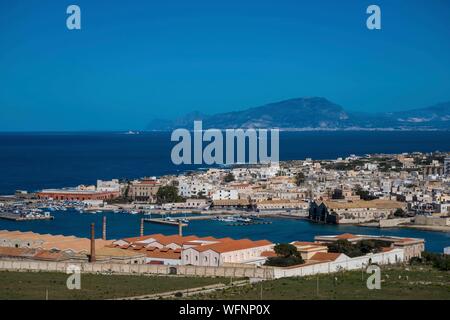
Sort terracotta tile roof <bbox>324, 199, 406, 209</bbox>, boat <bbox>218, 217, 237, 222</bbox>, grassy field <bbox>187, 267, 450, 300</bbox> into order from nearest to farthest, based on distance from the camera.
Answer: grassy field <bbox>187, 267, 450, 300</bbox>, boat <bbox>218, 217, 237, 222</bbox>, terracotta tile roof <bbox>324, 199, 406, 209</bbox>

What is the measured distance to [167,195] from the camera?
40219 mm

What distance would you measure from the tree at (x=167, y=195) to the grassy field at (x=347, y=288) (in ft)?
74.8

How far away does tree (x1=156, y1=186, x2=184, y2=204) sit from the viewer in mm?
39750

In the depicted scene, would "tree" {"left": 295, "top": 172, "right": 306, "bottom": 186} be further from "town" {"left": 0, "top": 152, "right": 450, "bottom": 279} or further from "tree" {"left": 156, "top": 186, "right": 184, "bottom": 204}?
"tree" {"left": 156, "top": 186, "right": 184, "bottom": 204}

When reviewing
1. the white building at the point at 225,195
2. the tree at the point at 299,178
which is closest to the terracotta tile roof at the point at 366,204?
the white building at the point at 225,195

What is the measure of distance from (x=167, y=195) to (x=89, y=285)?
983 inches

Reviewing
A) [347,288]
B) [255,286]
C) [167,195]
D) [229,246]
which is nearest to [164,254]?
[229,246]

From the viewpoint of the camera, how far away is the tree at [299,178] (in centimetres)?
4650

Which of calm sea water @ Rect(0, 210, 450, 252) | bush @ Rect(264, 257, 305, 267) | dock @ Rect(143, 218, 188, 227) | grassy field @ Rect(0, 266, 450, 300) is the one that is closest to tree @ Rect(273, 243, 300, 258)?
bush @ Rect(264, 257, 305, 267)

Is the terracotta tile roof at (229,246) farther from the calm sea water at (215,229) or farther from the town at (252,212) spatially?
the calm sea water at (215,229)

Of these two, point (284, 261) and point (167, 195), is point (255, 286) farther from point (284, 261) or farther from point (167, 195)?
point (167, 195)

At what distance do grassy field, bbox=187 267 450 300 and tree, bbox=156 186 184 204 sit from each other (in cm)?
2281
